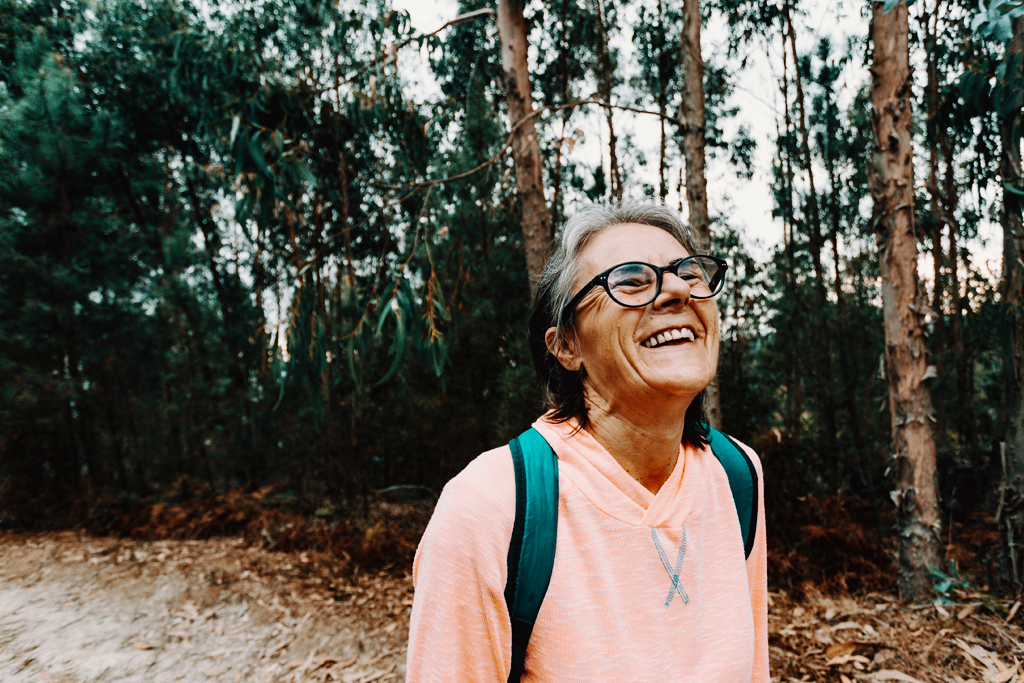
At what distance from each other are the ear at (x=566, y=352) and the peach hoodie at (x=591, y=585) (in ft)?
0.51

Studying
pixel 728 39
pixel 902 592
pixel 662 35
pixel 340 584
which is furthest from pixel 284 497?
pixel 728 39

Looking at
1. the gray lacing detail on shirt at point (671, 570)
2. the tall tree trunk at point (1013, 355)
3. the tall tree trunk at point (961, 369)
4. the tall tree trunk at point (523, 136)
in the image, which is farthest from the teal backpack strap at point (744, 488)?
the tall tree trunk at point (961, 369)

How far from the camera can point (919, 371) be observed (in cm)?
335

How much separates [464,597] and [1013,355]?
4.27 m

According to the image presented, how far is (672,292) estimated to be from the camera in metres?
1.06

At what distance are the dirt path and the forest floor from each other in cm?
1

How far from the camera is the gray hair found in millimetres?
1194

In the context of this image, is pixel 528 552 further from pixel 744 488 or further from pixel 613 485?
pixel 744 488

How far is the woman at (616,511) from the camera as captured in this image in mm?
833

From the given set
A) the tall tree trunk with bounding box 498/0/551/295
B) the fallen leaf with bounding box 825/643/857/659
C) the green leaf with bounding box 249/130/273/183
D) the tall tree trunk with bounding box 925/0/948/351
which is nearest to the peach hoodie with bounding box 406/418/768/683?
the fallen leaf with bounding box 825/643/857/659

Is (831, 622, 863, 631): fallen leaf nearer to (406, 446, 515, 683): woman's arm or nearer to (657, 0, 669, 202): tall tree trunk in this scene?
(406, 446, 515, 683): woman's arm

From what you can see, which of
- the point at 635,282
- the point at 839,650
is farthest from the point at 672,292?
the point at 839,650

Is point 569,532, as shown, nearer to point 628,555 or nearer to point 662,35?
point 628,555

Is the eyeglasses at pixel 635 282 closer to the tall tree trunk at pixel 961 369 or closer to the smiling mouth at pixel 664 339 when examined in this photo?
the smiling mouth at pixel 664 339
